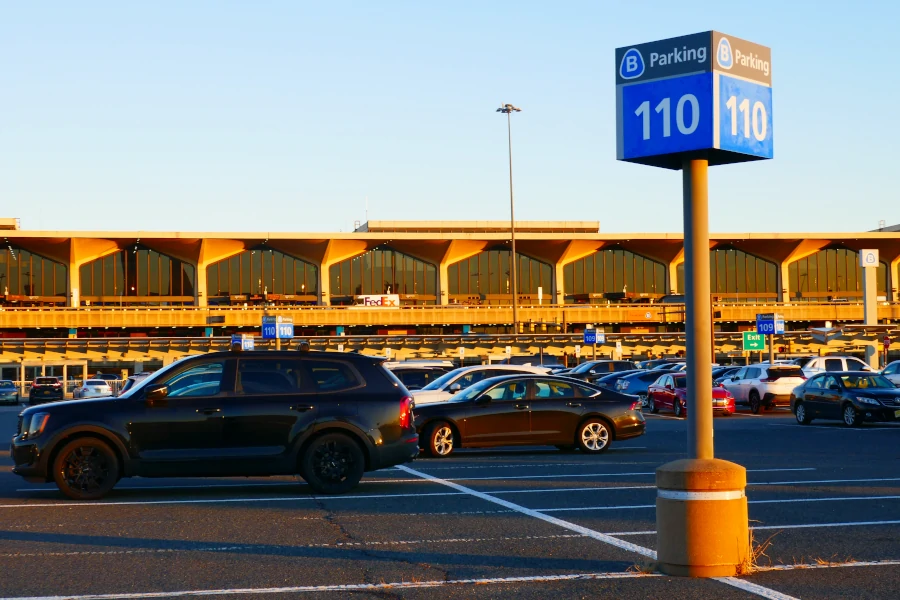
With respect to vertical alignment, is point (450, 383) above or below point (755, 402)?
above

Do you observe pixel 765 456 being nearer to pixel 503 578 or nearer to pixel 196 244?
pixel 503 578

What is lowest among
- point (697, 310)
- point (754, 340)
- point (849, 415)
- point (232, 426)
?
point (849, 415)

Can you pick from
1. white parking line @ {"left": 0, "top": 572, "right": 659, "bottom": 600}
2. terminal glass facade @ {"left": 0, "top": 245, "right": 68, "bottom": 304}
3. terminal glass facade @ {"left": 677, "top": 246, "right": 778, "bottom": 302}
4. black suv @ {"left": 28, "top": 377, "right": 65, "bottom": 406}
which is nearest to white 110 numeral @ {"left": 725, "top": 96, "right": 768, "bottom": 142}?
white parking line @ {"left": 0, "top": 572, "right": 659, "bottom": 600}

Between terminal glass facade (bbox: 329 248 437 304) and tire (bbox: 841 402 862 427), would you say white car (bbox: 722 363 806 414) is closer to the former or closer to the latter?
tire (bbox: 841 402 862 427)

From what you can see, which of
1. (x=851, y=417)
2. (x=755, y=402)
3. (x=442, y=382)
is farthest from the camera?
(x=755, y=402)

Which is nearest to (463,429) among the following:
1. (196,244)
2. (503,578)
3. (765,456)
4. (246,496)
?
(765,456)

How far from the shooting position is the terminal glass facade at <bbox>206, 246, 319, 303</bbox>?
305ft

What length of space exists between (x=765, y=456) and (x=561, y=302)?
256 feet

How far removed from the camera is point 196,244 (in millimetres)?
89688

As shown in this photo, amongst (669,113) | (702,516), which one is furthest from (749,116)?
(702,516)

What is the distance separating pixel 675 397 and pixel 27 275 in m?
67.2

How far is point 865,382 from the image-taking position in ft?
96.3

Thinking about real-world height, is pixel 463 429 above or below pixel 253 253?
below

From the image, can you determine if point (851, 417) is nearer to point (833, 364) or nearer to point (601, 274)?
point (833, 364)
